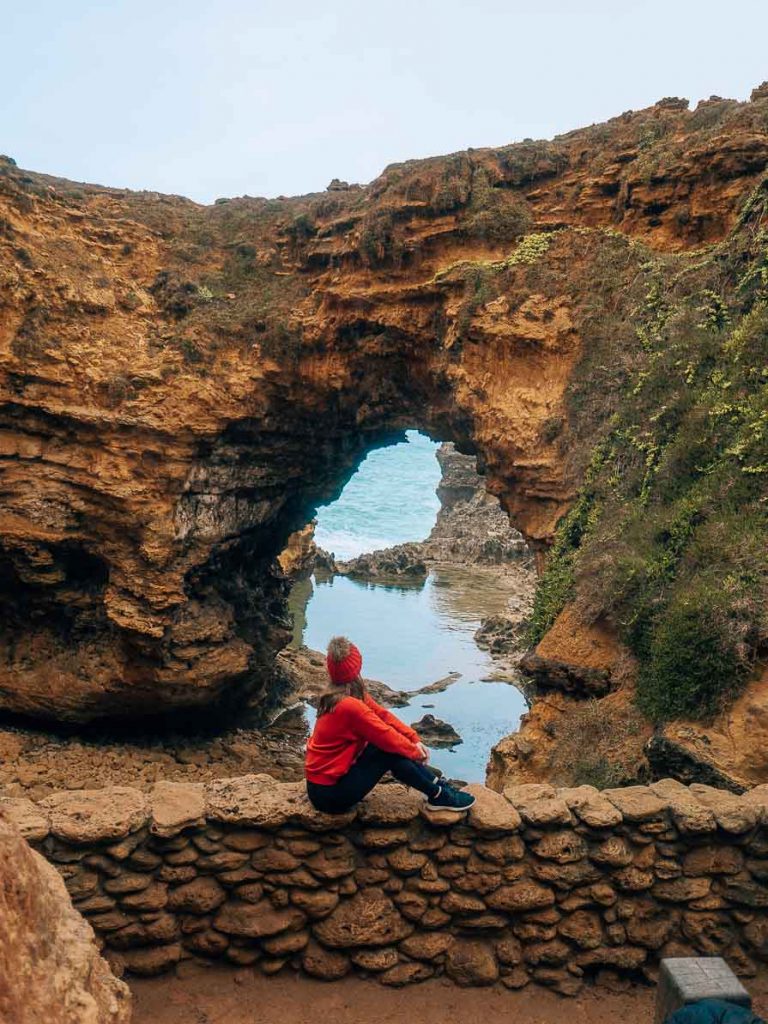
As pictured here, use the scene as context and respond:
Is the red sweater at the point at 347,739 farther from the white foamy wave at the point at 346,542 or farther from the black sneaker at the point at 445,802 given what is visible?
the white foamy wave at the point at 346,542

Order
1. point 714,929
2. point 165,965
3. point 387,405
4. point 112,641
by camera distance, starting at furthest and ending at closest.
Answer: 1. point 387,405
2. point 112,641
3. point 714,929
4. point 165,965

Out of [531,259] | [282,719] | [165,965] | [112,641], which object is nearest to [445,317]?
[531,259]

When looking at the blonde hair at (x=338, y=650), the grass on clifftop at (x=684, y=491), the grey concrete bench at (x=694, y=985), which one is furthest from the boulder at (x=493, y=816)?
the grass on clifftop at (x=684, y=491)

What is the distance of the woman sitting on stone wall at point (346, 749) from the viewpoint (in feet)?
12.9

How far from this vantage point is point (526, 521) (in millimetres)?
11344

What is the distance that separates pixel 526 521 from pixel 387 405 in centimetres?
412

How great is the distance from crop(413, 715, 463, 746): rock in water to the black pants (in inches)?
391

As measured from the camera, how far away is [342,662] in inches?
158

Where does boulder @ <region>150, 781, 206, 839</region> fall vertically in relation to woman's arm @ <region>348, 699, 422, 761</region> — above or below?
below

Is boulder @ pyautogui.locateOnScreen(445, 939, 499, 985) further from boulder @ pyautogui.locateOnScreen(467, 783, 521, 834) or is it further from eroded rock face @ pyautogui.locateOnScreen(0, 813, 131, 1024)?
eroded rock face @ pyautogui.locateOnScreen(0, 813, 131, 1024)

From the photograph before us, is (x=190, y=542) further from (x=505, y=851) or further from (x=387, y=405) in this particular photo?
(x=505, y=851)

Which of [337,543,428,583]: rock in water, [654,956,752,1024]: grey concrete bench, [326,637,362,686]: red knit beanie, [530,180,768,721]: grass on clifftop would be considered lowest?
[337,543,428,583]: rock in water

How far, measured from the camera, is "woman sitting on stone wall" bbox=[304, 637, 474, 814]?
12.9 ft

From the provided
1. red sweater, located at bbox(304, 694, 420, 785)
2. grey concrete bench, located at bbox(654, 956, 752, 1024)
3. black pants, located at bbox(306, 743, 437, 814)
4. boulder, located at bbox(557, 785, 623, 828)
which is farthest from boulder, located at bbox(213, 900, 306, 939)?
grey concrete bench, located at bbox(654, 956, 752, 1024)
